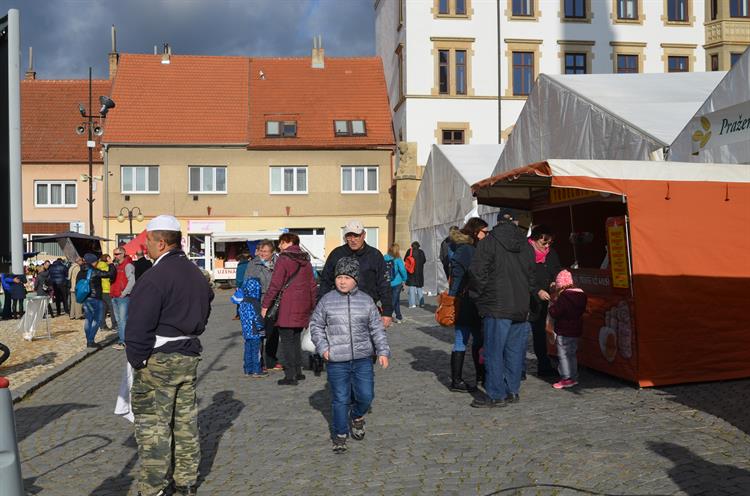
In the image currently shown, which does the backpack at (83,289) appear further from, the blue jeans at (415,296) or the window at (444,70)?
the window at (444,70)

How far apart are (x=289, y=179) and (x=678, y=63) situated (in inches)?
844

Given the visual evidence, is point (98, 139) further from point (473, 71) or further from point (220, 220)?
point (473, 71)

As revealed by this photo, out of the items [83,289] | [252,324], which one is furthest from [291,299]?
[83,289]

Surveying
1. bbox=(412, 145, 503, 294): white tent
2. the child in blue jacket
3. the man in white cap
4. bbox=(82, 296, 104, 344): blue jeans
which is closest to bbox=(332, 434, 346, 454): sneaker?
the man in white cap

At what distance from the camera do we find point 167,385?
5.23 m

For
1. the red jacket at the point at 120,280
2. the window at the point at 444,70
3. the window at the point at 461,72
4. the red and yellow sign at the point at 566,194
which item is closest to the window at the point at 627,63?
the window at the point at 461,72

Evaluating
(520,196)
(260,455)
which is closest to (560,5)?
(520,196)

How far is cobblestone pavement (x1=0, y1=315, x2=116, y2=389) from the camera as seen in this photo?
11641 millimetres

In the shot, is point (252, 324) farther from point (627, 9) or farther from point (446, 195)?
point (627, 9)

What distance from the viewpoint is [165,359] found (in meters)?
5.20

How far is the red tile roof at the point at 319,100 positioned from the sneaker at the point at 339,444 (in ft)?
115

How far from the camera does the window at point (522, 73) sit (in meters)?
40.7

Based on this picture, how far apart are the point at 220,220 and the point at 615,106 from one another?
28657 millimetres

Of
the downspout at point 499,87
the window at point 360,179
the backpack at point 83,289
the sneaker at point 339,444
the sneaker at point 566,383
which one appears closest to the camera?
the sneaker at point 339,444
